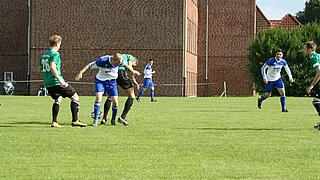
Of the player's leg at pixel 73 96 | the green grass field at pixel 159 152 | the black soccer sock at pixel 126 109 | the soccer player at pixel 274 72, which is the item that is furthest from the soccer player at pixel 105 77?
the soccer player at pixel 274 72

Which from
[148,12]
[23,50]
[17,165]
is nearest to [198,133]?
[17,165]

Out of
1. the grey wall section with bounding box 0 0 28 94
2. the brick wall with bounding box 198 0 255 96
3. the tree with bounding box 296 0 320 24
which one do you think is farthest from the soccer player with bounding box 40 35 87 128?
the tree with bounding box 296 0 320 24

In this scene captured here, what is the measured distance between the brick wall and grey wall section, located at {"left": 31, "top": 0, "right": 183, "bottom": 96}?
10748mm

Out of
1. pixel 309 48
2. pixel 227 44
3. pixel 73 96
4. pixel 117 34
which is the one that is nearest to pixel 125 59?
pixel 73 96

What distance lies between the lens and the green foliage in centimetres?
6425

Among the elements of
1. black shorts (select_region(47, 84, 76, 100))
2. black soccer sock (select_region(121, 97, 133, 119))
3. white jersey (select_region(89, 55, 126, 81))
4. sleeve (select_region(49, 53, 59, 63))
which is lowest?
black soccer sock (select_region(121, 97, 133, 119))

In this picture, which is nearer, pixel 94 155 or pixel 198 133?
pixel 94 155

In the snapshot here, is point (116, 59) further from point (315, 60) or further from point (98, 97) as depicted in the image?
point (315, 60)

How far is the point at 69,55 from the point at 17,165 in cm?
5214

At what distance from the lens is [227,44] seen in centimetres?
7150

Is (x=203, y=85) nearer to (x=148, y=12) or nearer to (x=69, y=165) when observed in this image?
(x=148, y=12)

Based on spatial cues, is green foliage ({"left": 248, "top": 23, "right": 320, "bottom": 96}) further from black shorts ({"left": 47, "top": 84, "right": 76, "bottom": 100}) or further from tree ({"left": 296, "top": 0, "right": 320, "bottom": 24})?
black shorts ({"left": 47, "top": 84, "right": 76, "bottom": 100})

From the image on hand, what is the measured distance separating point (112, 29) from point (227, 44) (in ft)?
46.7

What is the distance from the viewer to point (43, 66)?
17047 millimetres
